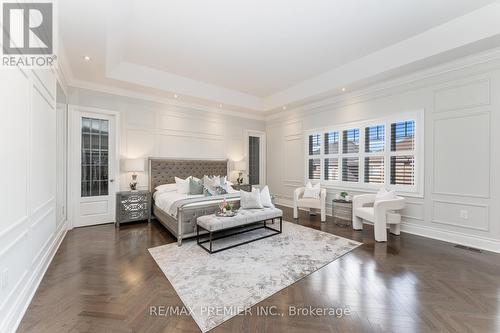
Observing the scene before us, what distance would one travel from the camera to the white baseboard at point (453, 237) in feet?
10.9

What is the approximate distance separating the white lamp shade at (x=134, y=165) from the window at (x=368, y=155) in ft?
13.9

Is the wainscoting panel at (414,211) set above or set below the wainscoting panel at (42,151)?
below

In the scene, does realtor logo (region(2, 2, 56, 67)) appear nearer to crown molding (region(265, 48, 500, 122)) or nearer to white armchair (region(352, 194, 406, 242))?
white armchair (region(352, 194, 406, 242))

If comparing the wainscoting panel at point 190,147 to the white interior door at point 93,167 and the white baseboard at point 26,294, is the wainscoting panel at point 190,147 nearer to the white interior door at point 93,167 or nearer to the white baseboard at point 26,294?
the white interior door at point 93,167

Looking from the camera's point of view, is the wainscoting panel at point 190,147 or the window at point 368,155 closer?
the window at point 368,155

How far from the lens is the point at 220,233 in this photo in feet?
13.1

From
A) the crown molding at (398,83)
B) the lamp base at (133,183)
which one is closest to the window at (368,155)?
the crown molding at (398,83)

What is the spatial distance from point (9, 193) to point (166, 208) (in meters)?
2.38

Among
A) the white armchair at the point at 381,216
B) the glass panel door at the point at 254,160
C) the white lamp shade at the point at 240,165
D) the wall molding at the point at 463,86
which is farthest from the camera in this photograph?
the glass panel door at the point at 254,160

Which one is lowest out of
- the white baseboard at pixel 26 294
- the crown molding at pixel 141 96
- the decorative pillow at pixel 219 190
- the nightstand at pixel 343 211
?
the white baseboard at pixel 26 294

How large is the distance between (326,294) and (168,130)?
4909mm

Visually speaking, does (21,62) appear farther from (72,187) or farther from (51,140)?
(72,187)

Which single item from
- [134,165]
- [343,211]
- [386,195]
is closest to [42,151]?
[134,165]

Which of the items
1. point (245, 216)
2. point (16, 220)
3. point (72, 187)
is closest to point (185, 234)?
point (245, 216)
